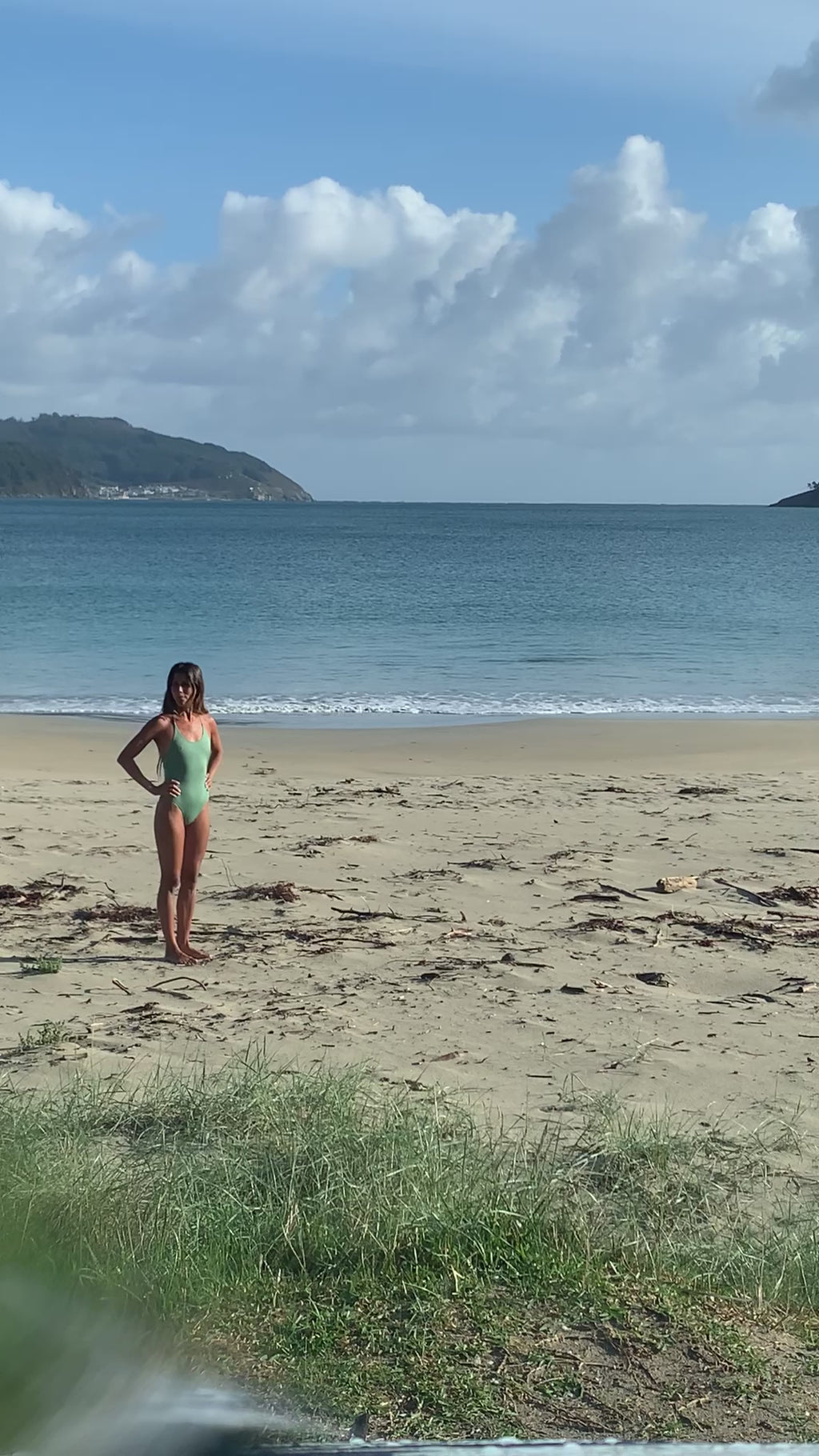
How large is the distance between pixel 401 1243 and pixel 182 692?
13.4 ft

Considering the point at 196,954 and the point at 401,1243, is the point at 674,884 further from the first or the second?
the point at 401,1243

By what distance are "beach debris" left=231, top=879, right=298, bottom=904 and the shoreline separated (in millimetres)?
4960

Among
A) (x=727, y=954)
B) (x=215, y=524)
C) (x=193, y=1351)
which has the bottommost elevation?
(x=727, y=954)

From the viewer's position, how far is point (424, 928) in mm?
7500

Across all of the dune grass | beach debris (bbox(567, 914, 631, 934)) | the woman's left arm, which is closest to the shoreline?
beach debris (bbox(567, 914, 631, 934))

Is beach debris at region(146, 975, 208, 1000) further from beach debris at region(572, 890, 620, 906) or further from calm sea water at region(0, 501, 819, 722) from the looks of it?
calm sea water at region(0, 501, 819, 722)

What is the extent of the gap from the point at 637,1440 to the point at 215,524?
404ft

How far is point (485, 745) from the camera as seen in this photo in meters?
15.6

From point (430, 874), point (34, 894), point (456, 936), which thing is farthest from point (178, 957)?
point (430, 874)

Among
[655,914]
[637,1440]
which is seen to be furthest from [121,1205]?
[655,914]

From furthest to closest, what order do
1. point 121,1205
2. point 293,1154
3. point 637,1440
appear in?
point 293,1154
point 121,1205
point 637,1440

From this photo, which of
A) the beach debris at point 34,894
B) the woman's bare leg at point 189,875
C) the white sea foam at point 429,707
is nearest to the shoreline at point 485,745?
the white sea foam at point 429,707

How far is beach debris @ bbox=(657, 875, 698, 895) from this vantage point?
8.30 metres

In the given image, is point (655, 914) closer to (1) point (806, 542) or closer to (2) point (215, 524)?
(1) point (806, 542)
